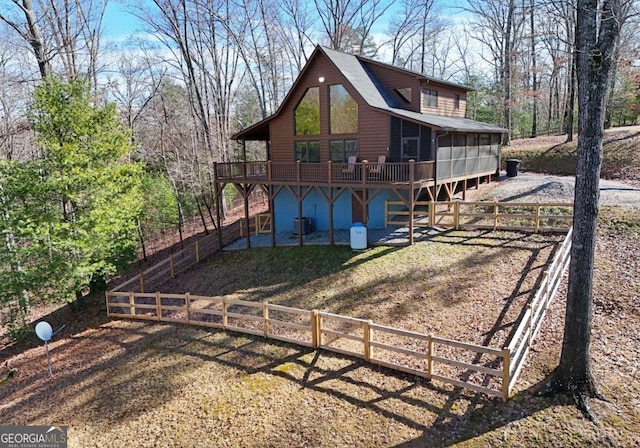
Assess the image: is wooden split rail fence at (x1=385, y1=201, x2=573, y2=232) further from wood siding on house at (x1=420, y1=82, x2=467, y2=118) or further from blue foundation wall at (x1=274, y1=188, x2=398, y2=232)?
wood siding on house at (x1=420, y1=82, x2=467, y2=118)

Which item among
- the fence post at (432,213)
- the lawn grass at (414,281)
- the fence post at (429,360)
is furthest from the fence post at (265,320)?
the fence post at (432,213)

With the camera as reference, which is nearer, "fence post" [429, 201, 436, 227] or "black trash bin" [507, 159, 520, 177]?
"fence post" [429, 201, 436, 227]

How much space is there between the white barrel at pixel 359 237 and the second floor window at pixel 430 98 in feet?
26.6

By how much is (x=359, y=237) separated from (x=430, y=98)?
923 cm

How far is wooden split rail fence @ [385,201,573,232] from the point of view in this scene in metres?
13.9

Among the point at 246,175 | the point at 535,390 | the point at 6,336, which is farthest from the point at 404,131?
the point at 6,336

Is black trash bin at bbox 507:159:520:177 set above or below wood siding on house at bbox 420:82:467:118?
below

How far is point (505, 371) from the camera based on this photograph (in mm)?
6812

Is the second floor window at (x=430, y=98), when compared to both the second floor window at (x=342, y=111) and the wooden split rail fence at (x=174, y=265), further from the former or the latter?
the wooden split rail fence at (x=174, y=265)

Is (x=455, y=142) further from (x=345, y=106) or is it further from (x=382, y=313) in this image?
(x=382, y=313)

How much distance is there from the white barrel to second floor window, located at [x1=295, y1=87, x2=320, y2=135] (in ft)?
19.1

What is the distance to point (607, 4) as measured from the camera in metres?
6.07

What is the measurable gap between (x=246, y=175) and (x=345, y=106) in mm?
5522

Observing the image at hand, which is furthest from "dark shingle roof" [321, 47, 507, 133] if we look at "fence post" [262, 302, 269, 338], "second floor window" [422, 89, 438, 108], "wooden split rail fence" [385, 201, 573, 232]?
"fence post" [262, 302, 269, 338]
